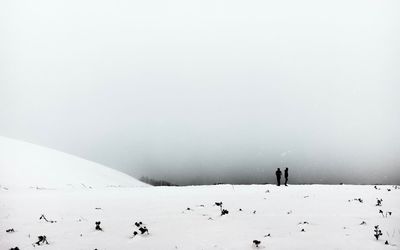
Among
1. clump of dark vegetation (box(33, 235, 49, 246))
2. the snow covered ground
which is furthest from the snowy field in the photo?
clump of dark vegetation (box(33, 235, 49, 246))

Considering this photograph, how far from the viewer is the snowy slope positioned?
143 feet

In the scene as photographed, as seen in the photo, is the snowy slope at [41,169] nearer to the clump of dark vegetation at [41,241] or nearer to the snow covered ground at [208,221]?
the snow covered ground at [208,221]

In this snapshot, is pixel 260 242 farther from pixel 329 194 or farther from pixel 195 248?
pixel 329 194

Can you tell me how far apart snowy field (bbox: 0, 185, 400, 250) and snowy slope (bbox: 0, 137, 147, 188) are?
21.1m

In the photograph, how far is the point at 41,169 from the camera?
51.1m

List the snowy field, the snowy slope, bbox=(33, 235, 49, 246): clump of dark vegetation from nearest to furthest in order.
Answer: the snowy field < bbox=(33, 235, 49, 246): clump of dark vegetation < the snowy slope

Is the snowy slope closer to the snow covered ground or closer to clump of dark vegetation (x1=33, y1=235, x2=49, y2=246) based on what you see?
the snow covered ground

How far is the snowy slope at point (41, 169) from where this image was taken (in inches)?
1715

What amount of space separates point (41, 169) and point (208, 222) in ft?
132

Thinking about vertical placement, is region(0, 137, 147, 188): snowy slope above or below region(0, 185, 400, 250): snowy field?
above

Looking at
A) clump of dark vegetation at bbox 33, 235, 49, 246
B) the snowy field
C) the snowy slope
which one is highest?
the snowy slope

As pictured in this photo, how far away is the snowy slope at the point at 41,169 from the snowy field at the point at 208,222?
69.2 feet

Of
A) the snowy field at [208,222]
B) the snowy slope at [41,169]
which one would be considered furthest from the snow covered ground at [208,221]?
the snowy slope at [41,169]

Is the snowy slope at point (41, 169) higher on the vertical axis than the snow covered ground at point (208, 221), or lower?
higher
